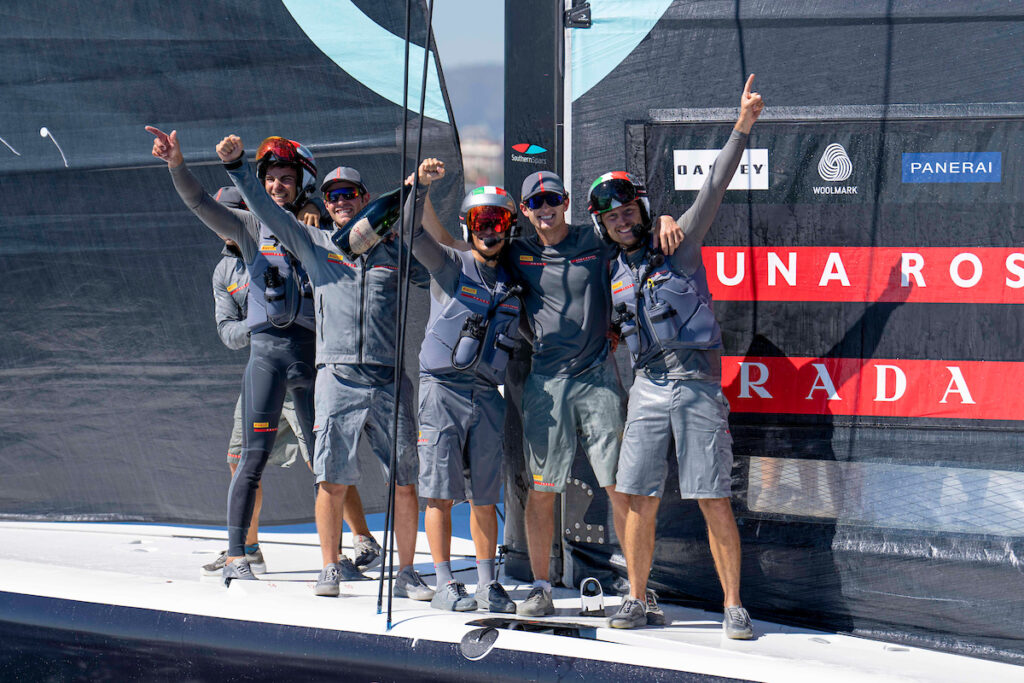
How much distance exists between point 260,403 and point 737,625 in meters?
1.65

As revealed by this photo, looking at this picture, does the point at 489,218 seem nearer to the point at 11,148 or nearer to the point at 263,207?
the point at 263,207

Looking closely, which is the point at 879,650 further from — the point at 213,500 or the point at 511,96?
the point at 213,500

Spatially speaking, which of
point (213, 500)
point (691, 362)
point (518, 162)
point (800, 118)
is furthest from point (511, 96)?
point (213, 500)

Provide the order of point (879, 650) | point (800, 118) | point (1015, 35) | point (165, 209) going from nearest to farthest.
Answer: point (879, 650)
point (1015, 35)
point (800, 118)
point (165, 209)

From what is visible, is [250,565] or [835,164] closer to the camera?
[835,164]

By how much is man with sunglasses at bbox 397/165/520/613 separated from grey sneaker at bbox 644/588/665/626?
0.45 meters

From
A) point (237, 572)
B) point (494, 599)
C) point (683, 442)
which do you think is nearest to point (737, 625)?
point (683, 442)

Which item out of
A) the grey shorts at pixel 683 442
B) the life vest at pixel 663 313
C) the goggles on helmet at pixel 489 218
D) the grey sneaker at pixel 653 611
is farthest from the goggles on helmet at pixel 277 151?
the grey sneaker at pixel 653 611

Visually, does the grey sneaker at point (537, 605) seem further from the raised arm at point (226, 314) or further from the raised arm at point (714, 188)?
the raised arm at point (226, 314)

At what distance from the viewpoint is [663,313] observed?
2648 mm

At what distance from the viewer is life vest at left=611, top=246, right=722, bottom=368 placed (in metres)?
2.66

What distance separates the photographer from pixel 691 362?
105 inches

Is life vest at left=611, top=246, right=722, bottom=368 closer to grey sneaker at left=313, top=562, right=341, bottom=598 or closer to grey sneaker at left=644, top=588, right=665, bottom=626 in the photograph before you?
grey sneaker at left=644, top=588, right=665, bottom=626

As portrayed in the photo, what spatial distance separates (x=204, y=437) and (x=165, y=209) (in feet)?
3.03
